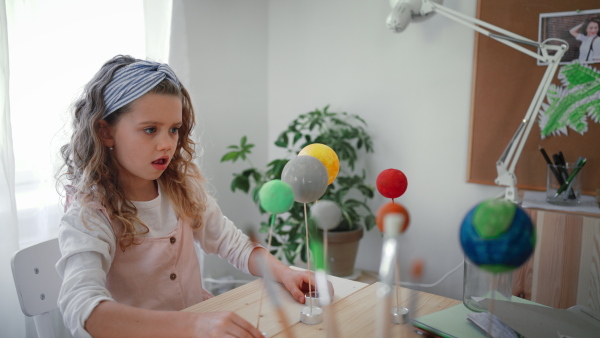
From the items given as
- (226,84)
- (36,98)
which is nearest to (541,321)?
(36,98)

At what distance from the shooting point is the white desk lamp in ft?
4.91

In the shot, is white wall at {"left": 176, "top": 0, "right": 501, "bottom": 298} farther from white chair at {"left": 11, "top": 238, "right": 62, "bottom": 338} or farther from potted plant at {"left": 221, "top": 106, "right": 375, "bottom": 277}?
white chair at {"left": 11, "top": 238, "right": 62, "bottom": 338}

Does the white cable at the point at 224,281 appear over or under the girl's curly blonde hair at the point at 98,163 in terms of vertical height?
under

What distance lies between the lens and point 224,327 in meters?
0.68

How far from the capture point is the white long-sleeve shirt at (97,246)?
797 mm

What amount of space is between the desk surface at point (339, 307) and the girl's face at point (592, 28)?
4.28ft

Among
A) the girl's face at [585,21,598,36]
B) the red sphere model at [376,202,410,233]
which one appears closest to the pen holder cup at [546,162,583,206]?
the girl's face at [585,21,598,36]

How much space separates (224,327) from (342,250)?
Answer: 135 centimetres

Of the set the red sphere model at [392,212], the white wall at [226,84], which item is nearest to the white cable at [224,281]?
→ the white wall at [226,84]

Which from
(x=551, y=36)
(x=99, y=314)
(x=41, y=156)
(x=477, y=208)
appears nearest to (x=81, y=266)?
(x=99, y=314)

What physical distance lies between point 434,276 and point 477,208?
1693mm

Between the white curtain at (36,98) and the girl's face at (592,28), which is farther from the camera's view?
the girl's face at (592,28)

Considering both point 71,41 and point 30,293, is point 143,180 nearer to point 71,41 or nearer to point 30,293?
point 30,293

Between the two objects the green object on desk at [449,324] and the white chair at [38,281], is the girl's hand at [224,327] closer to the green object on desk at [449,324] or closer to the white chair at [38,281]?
the green object on desk at [449,324]
